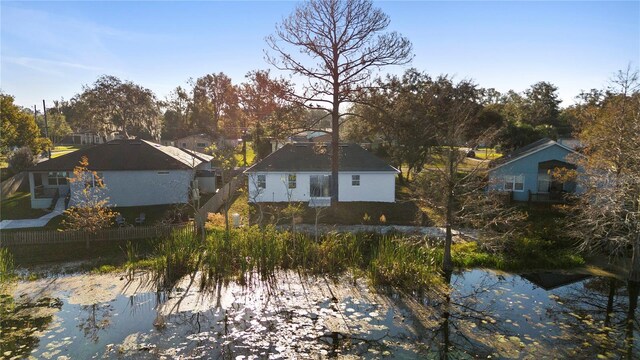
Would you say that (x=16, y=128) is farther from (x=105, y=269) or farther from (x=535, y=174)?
(x=535, y=174)

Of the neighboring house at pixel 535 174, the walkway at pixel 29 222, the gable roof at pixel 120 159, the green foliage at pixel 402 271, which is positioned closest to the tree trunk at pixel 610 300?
the green foliage at pixel 402 271

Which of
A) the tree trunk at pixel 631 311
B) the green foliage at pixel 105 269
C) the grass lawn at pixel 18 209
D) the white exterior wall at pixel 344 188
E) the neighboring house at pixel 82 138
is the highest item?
Answer: the neighboring house at pixel 82 138

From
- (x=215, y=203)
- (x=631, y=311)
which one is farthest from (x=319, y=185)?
(x=631, y=311)

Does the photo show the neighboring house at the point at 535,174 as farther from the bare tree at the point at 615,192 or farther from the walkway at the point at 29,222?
the walkway at the point at 29,222

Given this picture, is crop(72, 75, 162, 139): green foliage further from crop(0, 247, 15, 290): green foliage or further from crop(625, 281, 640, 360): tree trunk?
crop(625, 281, 640, 360): tree trunk

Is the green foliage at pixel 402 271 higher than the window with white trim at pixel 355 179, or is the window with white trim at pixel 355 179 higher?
the window with white trim at pixel 355 179

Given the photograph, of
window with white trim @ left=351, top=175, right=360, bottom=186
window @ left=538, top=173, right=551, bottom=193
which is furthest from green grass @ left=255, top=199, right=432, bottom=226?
window @ left=538, top=173, right=551, bottom=193
